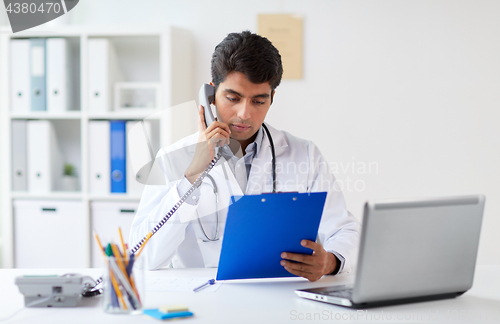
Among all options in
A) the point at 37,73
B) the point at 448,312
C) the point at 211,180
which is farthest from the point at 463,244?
the point at 37,73

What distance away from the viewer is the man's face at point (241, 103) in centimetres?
160

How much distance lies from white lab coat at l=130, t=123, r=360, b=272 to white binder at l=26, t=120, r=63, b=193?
110 centimetres

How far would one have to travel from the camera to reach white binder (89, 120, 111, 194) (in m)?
2.46

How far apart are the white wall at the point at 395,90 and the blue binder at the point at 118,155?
57 centimetres

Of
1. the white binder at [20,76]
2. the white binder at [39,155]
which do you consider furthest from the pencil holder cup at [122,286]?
the white binder at [20,76]

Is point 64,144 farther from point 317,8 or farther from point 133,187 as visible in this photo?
point 317,8

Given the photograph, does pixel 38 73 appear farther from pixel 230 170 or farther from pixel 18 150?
pixel 230 170

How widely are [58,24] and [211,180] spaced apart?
153cm

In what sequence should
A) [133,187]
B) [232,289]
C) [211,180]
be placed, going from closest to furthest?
[232,289] < [211,180] < [133,187]

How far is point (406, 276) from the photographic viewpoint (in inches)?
38.5

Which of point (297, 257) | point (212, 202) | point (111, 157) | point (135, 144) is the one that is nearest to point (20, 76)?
point (111, 157)

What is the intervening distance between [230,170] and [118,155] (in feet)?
3.20

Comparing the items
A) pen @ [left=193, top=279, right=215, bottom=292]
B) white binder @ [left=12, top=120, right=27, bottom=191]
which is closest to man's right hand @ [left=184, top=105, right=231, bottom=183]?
pen @ [left=193, top=279, right=215, bottom=292]

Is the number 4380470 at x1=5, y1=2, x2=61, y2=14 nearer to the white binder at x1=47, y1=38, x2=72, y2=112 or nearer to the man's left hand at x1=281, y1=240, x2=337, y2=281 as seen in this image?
the white binder at x1=47, y1=38, x2=72, y2=112
